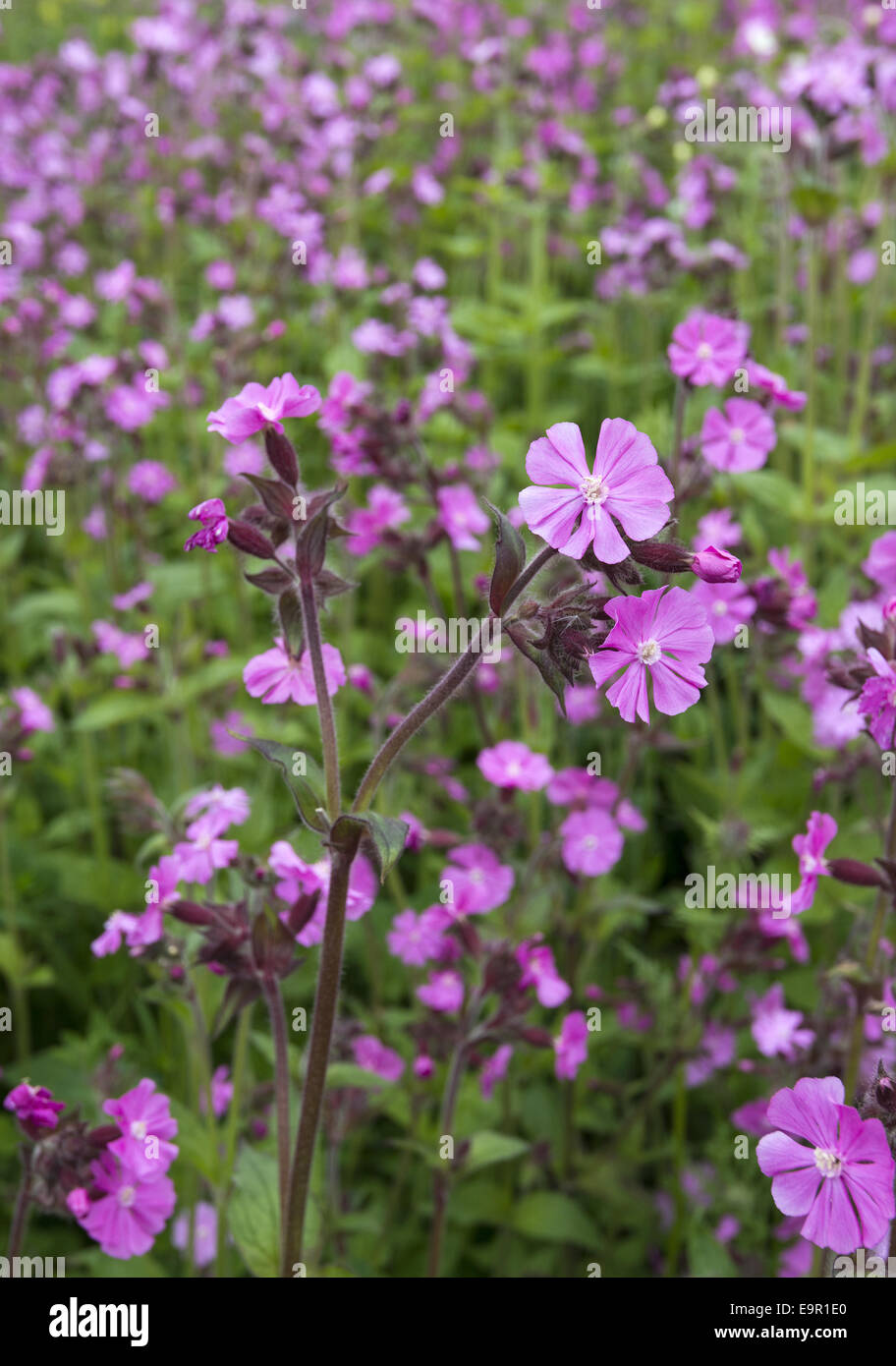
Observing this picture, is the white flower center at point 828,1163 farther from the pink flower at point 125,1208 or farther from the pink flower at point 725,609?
the pink flower at point 725,609

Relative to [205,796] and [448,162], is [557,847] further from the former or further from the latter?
[448,162]

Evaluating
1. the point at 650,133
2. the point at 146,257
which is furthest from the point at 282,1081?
the point at 650,133

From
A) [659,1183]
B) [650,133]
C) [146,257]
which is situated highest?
[650,133]

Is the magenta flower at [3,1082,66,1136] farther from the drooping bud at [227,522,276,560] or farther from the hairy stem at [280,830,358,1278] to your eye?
the drooping bud at [227,522,276,560]

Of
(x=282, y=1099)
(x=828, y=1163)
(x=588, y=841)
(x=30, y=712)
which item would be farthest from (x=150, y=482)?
(x=828, y=1163)

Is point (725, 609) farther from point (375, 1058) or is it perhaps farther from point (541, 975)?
point (375, 1058)
